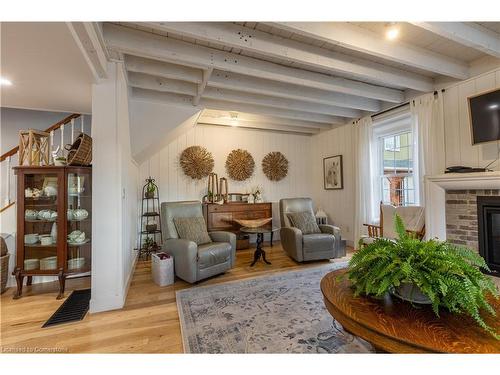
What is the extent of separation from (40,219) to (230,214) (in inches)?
103

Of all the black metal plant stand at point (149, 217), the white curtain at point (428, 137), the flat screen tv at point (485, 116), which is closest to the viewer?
the flat screen tv at point (485, 116)

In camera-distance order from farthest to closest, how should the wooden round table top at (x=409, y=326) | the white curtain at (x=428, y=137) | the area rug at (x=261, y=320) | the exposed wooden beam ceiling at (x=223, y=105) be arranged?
the exposed wooden beam ceiling at (x=223, y=105) → the white curtain at (x=428, y=137) → the area rug at (x=261, y=320) → the wooden round table top at (x=409, y=326)

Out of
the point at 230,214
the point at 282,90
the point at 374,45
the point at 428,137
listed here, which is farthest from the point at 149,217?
the point at 428,137

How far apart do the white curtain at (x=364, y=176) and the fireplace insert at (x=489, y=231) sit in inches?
58.7

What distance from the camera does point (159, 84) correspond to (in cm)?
290

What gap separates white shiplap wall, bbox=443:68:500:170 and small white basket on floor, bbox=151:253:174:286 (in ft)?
12.1

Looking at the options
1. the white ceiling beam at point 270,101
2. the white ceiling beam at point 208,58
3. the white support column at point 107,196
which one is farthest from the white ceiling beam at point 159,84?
the white ceiling beam at point 208,58

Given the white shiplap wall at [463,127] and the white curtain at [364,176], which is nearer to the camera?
the white shiplap wall at [463,127]

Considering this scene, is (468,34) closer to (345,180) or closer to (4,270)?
(345,180)

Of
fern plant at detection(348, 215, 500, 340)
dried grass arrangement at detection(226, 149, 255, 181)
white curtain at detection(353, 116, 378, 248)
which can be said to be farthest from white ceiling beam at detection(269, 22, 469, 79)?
dried grass arrangement at detection(226, 149, 255, 181)

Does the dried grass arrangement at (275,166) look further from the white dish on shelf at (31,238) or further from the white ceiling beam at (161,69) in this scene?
the white dish on shelf at (31,238)

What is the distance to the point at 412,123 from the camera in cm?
334

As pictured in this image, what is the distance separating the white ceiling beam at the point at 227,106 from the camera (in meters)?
3.24

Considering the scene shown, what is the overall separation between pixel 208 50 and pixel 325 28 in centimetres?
111
